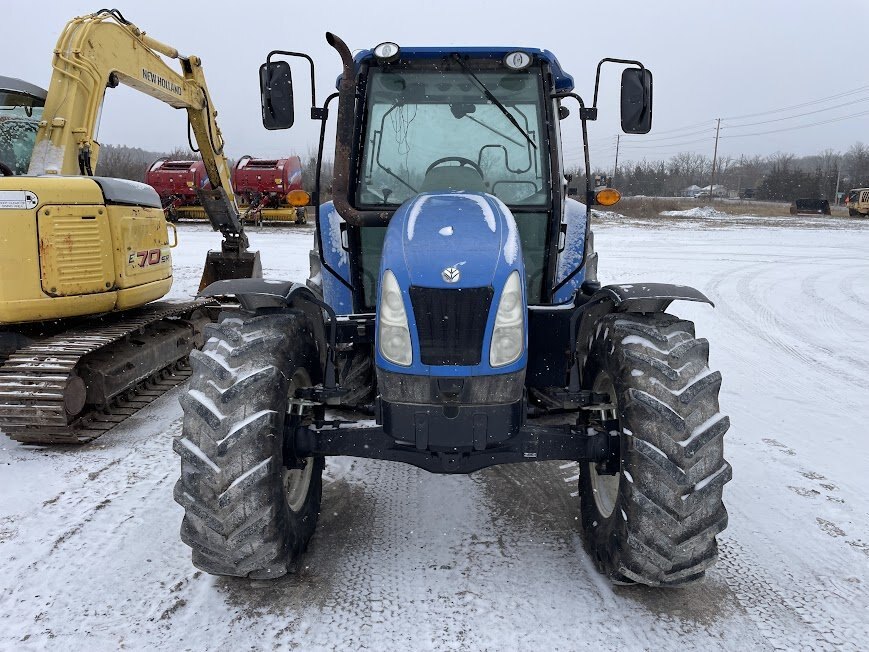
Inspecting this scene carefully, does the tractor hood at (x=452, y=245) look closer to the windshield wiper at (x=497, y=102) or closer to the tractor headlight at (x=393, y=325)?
the tractor headlight at (x=393, y=325)

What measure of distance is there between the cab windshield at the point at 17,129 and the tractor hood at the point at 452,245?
449 centimetres

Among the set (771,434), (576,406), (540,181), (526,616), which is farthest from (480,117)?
(771,434)

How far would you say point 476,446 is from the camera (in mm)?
2746

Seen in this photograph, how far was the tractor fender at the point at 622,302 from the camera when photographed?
2.98 meters

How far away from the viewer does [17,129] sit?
579cm

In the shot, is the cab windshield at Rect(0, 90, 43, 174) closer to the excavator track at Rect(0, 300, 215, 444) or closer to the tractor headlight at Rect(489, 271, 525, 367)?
the excavator track at Rect(0, 300, 215, 444)

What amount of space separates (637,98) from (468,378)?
1.99 metres

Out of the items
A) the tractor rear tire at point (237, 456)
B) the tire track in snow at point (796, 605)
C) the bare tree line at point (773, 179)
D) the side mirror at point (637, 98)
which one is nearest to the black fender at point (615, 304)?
the side mirror at point (637, 98)

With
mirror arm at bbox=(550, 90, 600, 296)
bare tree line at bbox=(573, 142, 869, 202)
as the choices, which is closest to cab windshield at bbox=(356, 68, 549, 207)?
mirror arm at bbox=(550, 90, 600, 296)

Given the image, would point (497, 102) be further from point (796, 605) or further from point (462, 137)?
point (796, 605)

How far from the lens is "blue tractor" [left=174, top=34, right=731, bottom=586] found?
267cm

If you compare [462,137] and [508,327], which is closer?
[508,327]

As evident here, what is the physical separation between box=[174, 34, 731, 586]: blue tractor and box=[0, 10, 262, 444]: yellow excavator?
201cm

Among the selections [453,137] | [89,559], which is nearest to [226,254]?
[453,137]
